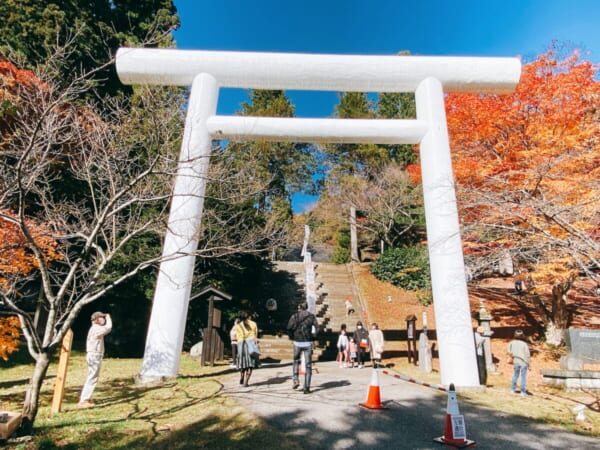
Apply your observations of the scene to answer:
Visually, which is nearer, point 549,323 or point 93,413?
point 93,413

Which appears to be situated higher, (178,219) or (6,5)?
(6,5)

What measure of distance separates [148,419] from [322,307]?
11073 mm

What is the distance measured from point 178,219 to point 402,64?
6.12m

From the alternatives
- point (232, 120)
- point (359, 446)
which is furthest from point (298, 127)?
point (359, 446)

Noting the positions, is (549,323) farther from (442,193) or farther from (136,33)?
(136,33)

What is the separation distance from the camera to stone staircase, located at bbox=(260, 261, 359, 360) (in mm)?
11969

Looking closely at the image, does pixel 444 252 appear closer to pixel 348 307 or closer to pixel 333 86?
pixel 333 86

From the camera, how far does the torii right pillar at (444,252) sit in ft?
23.3

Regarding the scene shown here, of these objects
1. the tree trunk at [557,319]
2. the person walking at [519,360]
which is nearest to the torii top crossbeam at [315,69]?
the person walking at [519,360]

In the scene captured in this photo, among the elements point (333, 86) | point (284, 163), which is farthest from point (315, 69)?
point (284, 163)

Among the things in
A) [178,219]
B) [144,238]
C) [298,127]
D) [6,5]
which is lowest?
[178,219]

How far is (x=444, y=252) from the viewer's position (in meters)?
7.54

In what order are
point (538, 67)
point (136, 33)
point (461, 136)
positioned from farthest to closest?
point (136, 33)
point (461, 136)
point (538, 67)

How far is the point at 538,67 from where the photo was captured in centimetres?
1134
